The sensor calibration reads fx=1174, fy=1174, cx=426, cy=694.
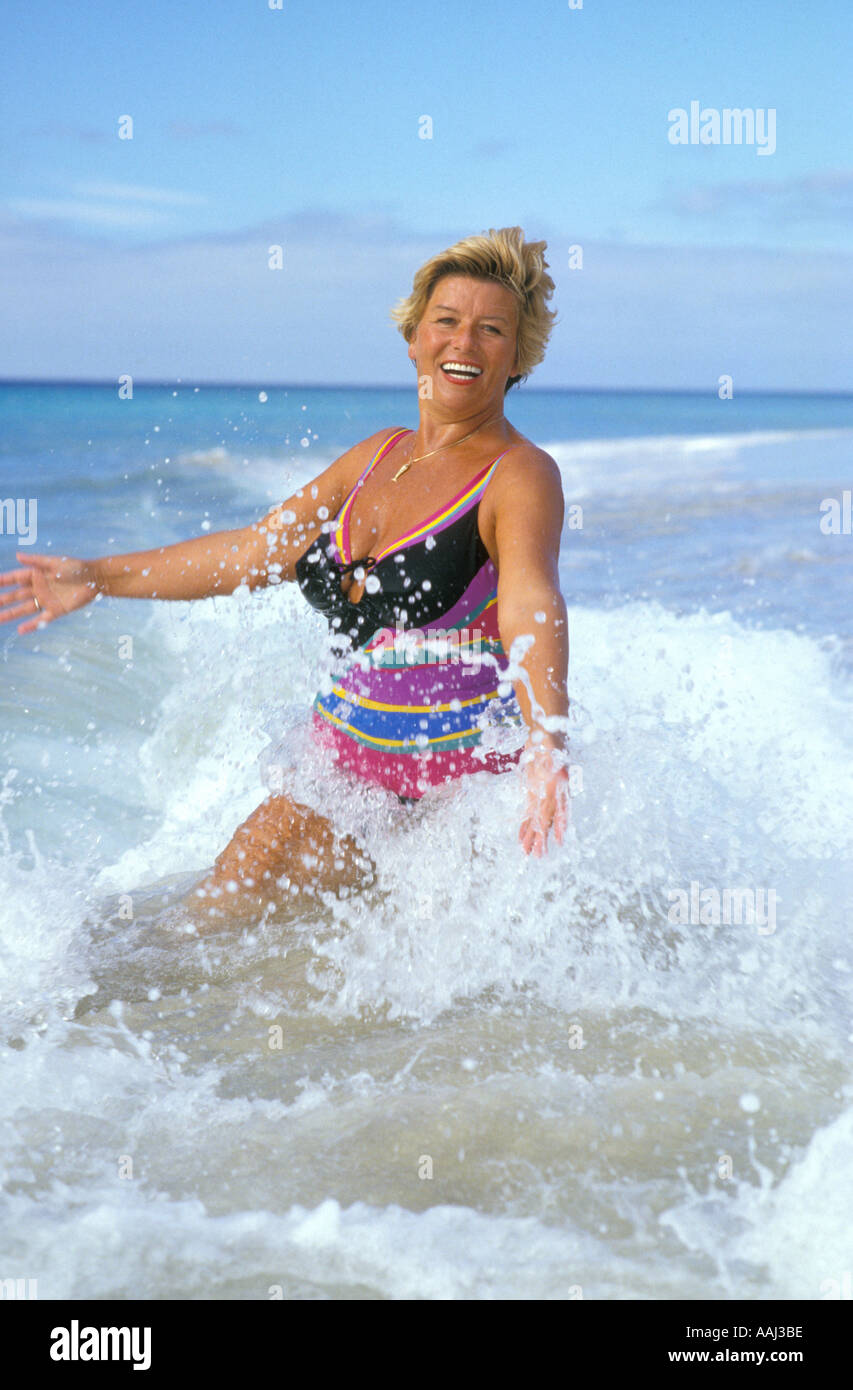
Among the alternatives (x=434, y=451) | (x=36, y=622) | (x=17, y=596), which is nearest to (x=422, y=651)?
(x=434, y=451)

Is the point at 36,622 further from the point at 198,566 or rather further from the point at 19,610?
the point at 198,566

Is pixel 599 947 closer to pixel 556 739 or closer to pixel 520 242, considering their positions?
pixel 556 739

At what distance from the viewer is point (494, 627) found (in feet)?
10.2

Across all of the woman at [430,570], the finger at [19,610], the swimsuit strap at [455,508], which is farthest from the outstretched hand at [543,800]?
the finger at [19,610]

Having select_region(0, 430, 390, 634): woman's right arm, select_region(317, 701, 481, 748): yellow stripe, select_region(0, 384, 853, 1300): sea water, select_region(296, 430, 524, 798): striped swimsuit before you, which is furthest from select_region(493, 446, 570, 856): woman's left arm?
select_region(0, 430, 390, 634): woman's right arm

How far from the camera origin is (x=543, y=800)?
8.61 ft

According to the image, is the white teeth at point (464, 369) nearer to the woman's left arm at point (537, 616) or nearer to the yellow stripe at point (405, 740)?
the woman's left arm at point (537, 616)

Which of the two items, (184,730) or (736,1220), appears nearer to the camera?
(736,1220)

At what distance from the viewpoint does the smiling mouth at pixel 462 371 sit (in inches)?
126

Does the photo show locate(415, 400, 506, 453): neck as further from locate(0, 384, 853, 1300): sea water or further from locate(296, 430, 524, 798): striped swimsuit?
locate(0, 384, 853, 1300): sea water

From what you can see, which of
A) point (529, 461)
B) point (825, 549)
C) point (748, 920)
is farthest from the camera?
point (825, 549)

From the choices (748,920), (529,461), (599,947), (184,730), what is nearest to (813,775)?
(748,920)

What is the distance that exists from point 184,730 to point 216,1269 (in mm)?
4463

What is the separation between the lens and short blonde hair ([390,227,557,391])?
3178 millimetres
